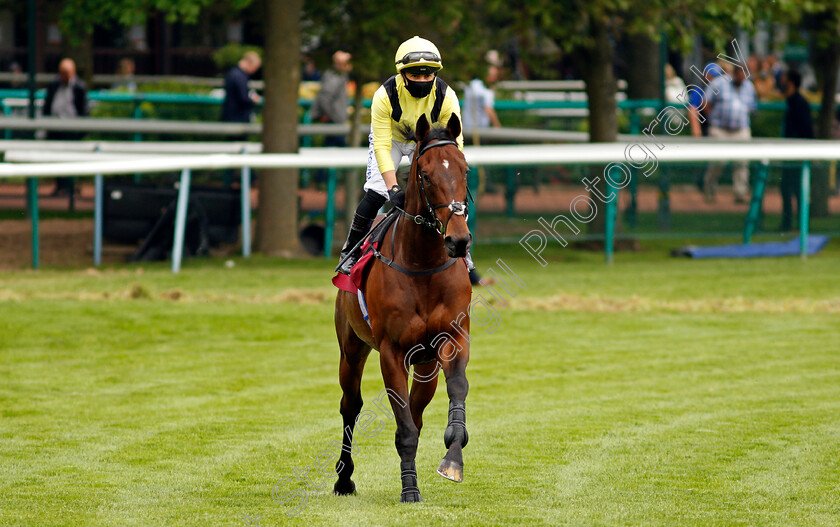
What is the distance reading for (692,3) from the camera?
52.7 feet

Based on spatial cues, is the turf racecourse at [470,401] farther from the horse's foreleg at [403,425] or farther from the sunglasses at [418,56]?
the sunglasses at [418,56]

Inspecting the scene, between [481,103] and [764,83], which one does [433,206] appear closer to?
[481,103]

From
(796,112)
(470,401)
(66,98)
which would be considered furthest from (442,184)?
(796,112)

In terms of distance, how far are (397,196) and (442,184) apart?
0.53 meters

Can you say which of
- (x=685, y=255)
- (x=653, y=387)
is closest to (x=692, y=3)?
(x=685, y=255)

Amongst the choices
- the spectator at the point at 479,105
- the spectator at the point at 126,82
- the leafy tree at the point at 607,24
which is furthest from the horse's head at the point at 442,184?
the spectator at the point at 126,82

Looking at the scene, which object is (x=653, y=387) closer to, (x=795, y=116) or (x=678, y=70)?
(x=795, y=116)

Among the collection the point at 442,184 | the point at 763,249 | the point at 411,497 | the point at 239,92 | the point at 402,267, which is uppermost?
the point at 239,92

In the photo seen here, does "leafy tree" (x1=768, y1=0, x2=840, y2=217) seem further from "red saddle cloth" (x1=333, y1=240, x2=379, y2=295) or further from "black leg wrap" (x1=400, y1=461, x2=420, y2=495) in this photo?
"black leg wrap" (x1=400, y1=461, x2=420, y2=495)

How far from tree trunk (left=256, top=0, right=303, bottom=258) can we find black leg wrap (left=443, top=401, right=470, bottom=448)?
10640 millimetres

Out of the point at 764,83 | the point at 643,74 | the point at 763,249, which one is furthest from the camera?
the point at 764,83

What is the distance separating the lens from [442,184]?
18.0 feet

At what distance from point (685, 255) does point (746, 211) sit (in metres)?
1.04

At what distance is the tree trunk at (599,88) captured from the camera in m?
16.9
